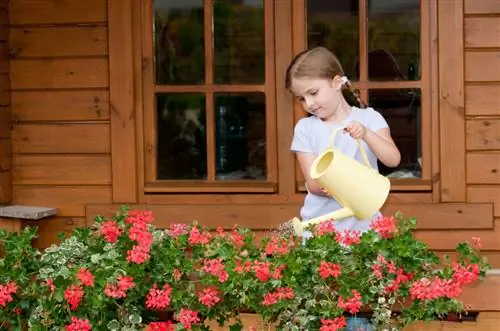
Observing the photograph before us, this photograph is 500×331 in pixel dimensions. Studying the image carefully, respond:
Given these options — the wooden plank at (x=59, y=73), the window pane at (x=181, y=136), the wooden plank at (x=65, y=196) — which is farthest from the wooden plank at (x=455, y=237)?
the wooden plank at (x=59, y=73)

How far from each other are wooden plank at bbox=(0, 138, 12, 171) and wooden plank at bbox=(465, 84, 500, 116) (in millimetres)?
1816

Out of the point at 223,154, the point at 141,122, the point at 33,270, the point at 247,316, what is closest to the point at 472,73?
the point at 223,154

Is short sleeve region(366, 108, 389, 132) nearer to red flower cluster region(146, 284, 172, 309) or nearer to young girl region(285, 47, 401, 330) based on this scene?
young girl region(285, 47, 401, 330)

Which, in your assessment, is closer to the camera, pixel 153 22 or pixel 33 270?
pixel 33 270

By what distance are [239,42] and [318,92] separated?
1.31m

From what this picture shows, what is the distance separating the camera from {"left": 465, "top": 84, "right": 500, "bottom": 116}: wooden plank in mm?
4047

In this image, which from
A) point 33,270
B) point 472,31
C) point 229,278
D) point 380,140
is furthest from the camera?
point 472,31

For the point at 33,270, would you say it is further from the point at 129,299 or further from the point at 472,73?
the point at 472,73

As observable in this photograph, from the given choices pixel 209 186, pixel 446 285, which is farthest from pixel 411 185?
pixel 446 285

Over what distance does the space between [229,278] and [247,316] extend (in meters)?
0.24

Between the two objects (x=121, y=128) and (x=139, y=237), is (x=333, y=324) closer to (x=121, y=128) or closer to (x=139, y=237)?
(x=139, y=237)

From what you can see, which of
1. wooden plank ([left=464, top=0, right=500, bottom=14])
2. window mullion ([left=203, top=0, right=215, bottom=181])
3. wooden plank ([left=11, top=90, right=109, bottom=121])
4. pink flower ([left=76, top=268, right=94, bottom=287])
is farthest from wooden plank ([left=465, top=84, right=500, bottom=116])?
pink flower ([left=76, top=268, right=94, bottom=287])

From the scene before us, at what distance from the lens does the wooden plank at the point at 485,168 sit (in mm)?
4062

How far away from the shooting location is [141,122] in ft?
13.9
